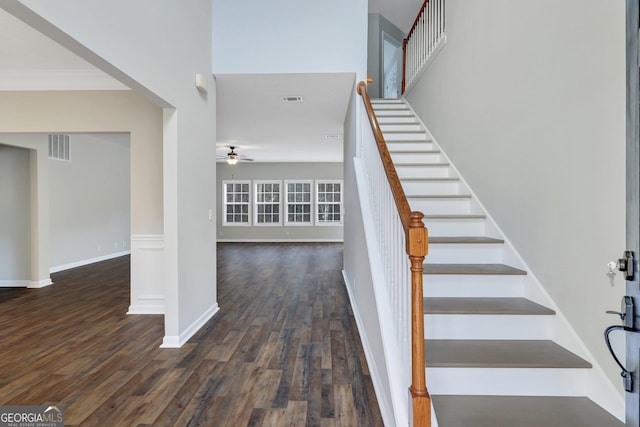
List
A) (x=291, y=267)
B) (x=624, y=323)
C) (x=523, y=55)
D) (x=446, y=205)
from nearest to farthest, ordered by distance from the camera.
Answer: (x=624, y=323), (x=523, y=55), (x=446, y=205), (x=291, y=267)

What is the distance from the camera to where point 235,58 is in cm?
361

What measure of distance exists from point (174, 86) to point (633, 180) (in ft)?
10.3

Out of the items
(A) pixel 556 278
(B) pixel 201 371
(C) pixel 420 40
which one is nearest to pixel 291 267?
(B) pixel 201 371

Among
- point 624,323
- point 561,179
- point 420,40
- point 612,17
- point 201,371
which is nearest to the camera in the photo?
point 624,323

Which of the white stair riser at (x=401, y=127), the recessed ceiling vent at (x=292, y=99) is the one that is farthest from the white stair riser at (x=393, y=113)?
the recessed ceiling vent at (x=292, y=99)

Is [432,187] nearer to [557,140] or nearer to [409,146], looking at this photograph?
[409,146]

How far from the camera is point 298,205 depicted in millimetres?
10875

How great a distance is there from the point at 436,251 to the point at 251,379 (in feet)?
5.60

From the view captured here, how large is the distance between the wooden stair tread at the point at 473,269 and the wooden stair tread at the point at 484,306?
18 centimetres

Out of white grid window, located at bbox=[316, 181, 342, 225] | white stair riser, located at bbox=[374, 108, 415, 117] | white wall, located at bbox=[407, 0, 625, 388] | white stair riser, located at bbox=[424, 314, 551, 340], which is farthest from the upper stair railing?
white grid window, located at bbox=[316, 181, 342, 225]

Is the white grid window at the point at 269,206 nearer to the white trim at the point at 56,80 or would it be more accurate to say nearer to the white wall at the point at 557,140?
the white trim at the point at 56,80

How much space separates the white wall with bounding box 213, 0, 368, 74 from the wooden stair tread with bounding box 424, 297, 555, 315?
2.70 metres

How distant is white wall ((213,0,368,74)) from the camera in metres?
3.55

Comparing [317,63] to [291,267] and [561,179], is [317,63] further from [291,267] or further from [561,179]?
[291,267]
